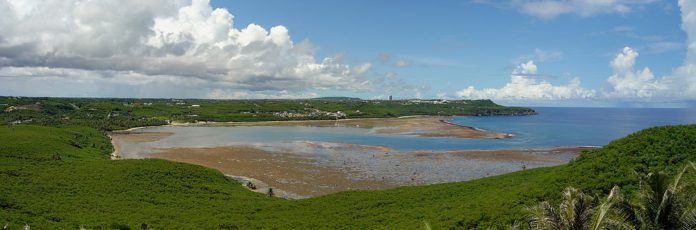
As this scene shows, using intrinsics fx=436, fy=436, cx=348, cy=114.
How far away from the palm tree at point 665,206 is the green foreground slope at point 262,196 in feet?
37.6

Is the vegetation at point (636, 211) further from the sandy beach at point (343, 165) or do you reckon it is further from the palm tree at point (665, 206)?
the sandy beach at point (343, 165)

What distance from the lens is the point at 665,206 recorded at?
13102mm

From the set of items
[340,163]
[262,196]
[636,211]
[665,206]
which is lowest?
[340,163]

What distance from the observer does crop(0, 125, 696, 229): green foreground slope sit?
2698 cm

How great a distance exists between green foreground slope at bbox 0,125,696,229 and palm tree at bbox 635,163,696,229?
11461 mm

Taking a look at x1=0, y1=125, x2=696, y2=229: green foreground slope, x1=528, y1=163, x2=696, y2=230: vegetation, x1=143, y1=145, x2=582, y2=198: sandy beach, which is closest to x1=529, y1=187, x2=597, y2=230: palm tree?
x1=528, y1=163, x2=696, y2=230: vegetation

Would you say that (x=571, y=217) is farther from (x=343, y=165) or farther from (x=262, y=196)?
(x=343, y=165)

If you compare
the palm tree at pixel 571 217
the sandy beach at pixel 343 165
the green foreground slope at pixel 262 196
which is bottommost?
the sandy beach at pixel 343 165

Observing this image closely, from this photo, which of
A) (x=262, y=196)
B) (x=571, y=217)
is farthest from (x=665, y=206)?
(x=262, y=196)

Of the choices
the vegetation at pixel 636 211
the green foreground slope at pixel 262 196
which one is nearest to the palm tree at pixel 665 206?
the vegetation at pixel 636 211

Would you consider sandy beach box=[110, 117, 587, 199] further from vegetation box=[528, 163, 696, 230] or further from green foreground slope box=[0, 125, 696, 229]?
vegetation box=[528, 163, 696, 230]

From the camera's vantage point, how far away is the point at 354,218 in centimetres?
3394

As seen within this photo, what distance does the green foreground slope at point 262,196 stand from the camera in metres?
27.0

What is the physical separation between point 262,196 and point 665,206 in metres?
38.5
